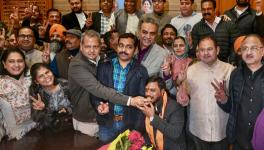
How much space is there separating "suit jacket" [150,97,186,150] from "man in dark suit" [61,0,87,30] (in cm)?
263

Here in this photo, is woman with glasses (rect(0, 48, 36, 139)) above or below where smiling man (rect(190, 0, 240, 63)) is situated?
below

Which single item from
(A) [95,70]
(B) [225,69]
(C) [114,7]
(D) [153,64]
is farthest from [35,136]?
(C) [114,7]

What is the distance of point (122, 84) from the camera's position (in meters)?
3.14

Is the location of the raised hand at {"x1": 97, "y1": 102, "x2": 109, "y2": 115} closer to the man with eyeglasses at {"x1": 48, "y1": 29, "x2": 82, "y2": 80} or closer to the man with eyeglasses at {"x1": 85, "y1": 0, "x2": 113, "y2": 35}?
the man with eyeglasses at {"x1": 48, "y1": 29, "x2": 82, "y2": 80}

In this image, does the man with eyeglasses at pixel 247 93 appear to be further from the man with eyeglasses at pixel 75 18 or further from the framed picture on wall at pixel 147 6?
the man with eyeglasses at pixel 75 18

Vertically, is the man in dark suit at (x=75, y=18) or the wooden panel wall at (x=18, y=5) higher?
the wooden panel wall at (x=18, y=5)

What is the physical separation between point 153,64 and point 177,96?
0.38 meters

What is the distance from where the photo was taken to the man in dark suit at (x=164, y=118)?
10.2 feet

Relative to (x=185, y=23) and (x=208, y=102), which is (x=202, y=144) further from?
(x=185, y=23)

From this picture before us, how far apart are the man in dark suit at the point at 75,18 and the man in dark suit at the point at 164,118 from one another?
2512 mm

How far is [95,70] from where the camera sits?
3.30 metres

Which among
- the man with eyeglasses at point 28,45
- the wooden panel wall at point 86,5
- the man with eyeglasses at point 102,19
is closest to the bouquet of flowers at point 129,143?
the man with eyeglasses at point 28,45

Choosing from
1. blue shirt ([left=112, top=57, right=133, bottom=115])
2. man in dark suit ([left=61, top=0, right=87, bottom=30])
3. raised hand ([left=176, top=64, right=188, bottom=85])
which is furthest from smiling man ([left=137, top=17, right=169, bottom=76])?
man in dark suit ([left=61, top=0, right=87, bottom=30])

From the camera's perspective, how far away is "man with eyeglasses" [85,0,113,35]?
5230mm
